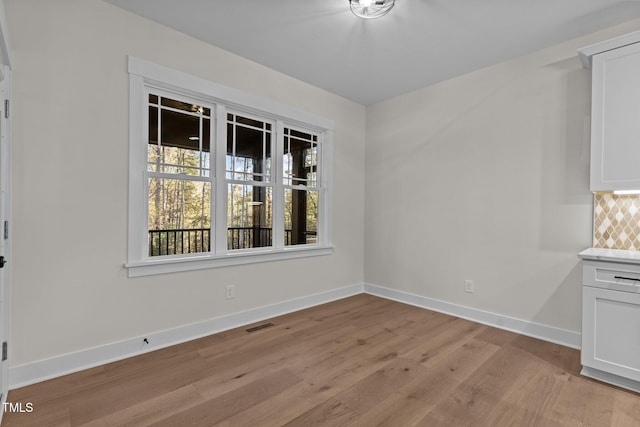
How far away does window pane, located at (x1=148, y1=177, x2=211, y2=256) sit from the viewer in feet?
9.23

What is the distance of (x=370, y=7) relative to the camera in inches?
94.9

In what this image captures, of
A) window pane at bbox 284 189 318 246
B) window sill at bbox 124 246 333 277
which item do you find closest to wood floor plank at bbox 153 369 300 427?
window sill at bbox 124 246 333 277

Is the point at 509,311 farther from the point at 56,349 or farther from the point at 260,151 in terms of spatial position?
the point at 56,349

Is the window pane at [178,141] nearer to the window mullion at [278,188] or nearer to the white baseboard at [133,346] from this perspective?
the window mullion at [278,188]

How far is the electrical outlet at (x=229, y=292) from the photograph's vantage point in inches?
125

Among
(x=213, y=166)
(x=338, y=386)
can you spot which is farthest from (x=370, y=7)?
(x=338, y=386)

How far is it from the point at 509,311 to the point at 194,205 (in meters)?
3.29

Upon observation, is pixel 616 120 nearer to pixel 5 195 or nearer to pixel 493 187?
pixel 493 187

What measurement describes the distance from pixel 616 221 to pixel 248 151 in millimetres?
3409

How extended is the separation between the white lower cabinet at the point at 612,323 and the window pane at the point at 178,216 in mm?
3178

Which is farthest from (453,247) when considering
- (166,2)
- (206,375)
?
(166,2)

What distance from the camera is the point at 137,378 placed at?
225 centimetres

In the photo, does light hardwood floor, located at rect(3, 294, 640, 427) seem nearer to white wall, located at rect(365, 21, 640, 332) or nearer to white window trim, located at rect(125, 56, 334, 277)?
white wall, located at rect(365, 21, 640, 332)

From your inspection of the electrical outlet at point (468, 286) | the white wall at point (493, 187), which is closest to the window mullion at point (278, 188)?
→ the white wall at point (493, 187)
